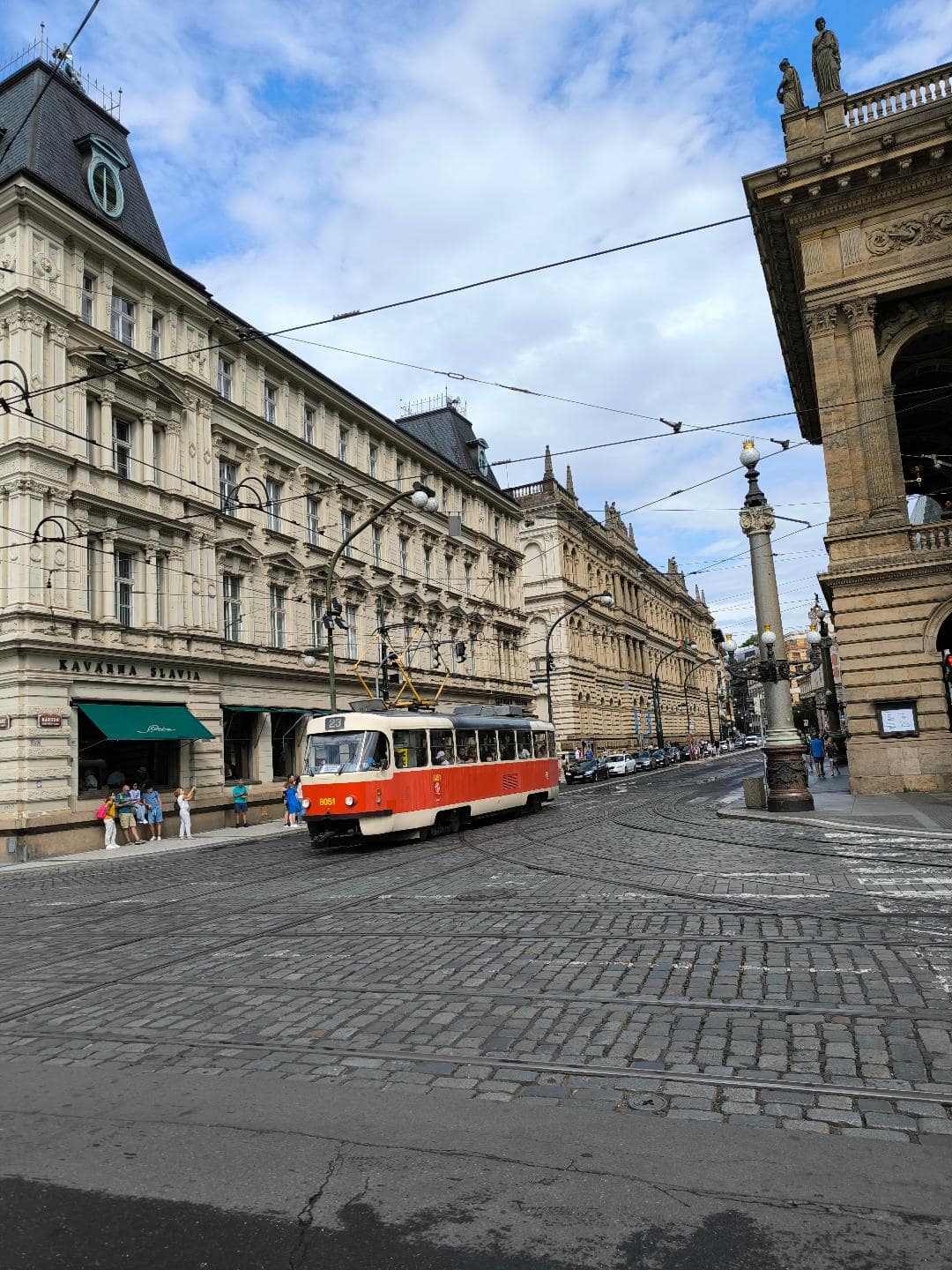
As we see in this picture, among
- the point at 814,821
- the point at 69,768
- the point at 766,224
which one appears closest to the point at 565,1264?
the point at 814,821

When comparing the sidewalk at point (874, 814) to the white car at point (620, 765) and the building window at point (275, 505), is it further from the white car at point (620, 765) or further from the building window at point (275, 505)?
the white car at point (620, 765)

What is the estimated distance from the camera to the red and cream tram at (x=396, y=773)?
1836 centimetres

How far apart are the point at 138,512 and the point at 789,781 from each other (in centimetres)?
1859

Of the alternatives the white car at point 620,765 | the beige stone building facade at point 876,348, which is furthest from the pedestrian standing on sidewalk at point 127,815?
the white car at point 620,765

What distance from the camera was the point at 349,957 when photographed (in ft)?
25.7

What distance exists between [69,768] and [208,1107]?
65.9 feet

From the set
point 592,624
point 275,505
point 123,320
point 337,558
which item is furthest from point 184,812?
point 592,624

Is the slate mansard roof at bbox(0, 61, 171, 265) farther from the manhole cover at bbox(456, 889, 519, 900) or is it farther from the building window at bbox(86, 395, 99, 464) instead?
the manhole cover at bbox(456, 889, 519, 900)

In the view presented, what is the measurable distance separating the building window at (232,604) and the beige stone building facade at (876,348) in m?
18.2

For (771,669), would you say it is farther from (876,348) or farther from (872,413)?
(876,348)

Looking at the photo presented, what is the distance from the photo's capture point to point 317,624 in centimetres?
3378

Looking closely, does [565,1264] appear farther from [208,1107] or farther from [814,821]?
[814,821]

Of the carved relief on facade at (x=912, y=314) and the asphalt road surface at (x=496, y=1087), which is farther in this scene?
the carved relief on facade at (x=912, y=314)

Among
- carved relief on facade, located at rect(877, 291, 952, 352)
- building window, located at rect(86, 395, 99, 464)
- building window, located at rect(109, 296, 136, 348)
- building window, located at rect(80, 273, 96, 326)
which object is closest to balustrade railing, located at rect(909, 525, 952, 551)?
carved relief on facade, located at rect(877, 291, 952, 352)
